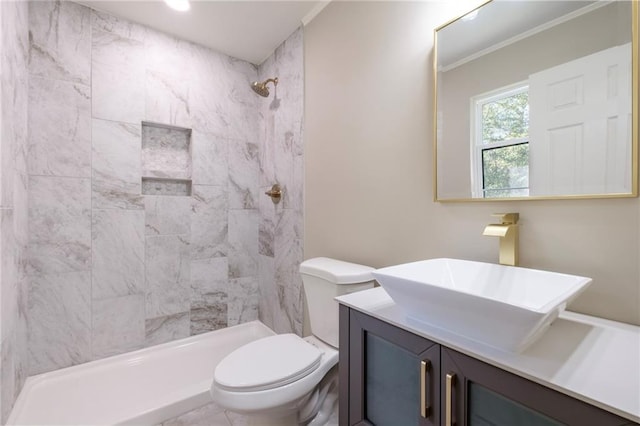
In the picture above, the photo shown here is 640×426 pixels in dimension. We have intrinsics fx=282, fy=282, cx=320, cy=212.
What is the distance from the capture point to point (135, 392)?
1.77 m

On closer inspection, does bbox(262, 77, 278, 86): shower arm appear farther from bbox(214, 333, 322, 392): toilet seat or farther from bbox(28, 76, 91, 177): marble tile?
bbox(214, 333, 322, 392): toilet seat

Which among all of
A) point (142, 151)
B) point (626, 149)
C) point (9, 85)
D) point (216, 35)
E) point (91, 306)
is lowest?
point (91, 306)

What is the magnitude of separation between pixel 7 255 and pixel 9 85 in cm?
76

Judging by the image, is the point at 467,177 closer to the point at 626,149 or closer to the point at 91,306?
the point at 626,149

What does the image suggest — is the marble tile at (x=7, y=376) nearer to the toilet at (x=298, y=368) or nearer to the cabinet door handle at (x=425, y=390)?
the toilet at (x=298, y=368)

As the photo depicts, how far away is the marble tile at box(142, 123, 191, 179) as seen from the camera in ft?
6.86

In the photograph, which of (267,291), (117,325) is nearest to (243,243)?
(267,291)

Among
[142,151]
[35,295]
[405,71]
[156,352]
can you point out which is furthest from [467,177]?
[35,295]

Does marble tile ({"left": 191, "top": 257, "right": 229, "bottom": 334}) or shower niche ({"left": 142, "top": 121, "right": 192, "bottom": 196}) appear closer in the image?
shower niche ({"left": 142, "top": 121, "right": 192, "bottom": 196})

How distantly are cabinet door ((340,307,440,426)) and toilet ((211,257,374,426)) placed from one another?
298 millimetres

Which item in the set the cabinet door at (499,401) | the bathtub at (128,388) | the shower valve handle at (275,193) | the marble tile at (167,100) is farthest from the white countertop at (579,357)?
the marble tile at (167,100)

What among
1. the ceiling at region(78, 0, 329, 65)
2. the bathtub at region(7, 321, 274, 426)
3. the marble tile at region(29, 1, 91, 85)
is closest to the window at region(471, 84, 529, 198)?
the ceiling at region(78, 0, 329, 65)

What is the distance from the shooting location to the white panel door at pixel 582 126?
0.77 metres

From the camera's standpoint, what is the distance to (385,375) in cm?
86
